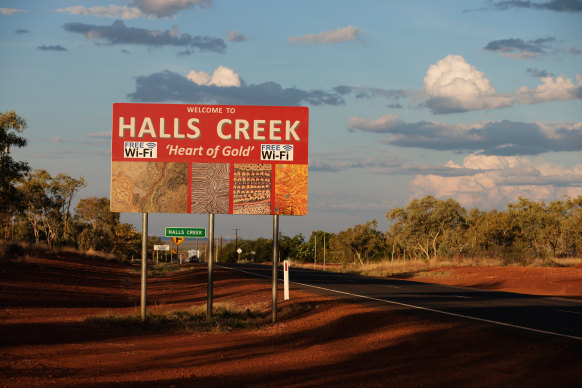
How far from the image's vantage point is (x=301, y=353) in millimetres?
13734

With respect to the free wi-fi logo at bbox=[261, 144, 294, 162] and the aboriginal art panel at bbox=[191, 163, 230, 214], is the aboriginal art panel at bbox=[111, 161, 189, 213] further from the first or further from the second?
the free wi-fi logo at bbox=[261, 144, 294, 162]

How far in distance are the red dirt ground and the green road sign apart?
3208 millimetres

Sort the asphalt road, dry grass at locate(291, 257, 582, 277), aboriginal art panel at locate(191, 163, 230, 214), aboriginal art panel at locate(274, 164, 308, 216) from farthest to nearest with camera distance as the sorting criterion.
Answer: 1. dry grass at locate(291, 257, 582, 277)
2. aboriginal art panel at locate(191, 163, 230, 214)
3. aboriginal art panel at locate(274, 164, 308, 216)
4. the asphalt road

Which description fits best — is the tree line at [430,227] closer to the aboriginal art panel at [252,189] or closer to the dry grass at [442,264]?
the dry grass at [442,264]

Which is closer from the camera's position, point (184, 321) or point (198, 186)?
point (198, 186)

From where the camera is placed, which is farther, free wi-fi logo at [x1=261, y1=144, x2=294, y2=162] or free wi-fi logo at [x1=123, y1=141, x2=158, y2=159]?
free wi-fi logo at [x1=123, y1=141, x2=158, y2=159]

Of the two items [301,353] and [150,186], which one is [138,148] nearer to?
[150,186]

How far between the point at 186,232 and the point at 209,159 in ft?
8.84

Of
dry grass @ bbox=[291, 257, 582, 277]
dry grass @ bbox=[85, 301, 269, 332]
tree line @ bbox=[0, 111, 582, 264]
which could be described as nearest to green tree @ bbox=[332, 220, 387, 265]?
tree line @ bbox=[0, 111, 582, 264]

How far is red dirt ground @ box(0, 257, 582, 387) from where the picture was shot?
10570 mm

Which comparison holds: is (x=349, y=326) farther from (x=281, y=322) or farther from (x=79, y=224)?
(x=79, y=224)

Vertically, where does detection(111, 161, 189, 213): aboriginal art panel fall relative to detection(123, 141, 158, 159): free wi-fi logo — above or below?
below

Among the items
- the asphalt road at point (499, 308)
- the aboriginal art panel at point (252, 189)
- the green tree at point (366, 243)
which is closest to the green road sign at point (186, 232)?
the aboriginal art panel at point (252, 189)

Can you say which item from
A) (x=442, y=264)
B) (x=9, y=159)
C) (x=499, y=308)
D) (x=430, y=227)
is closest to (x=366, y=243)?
(x=430, y=227)
